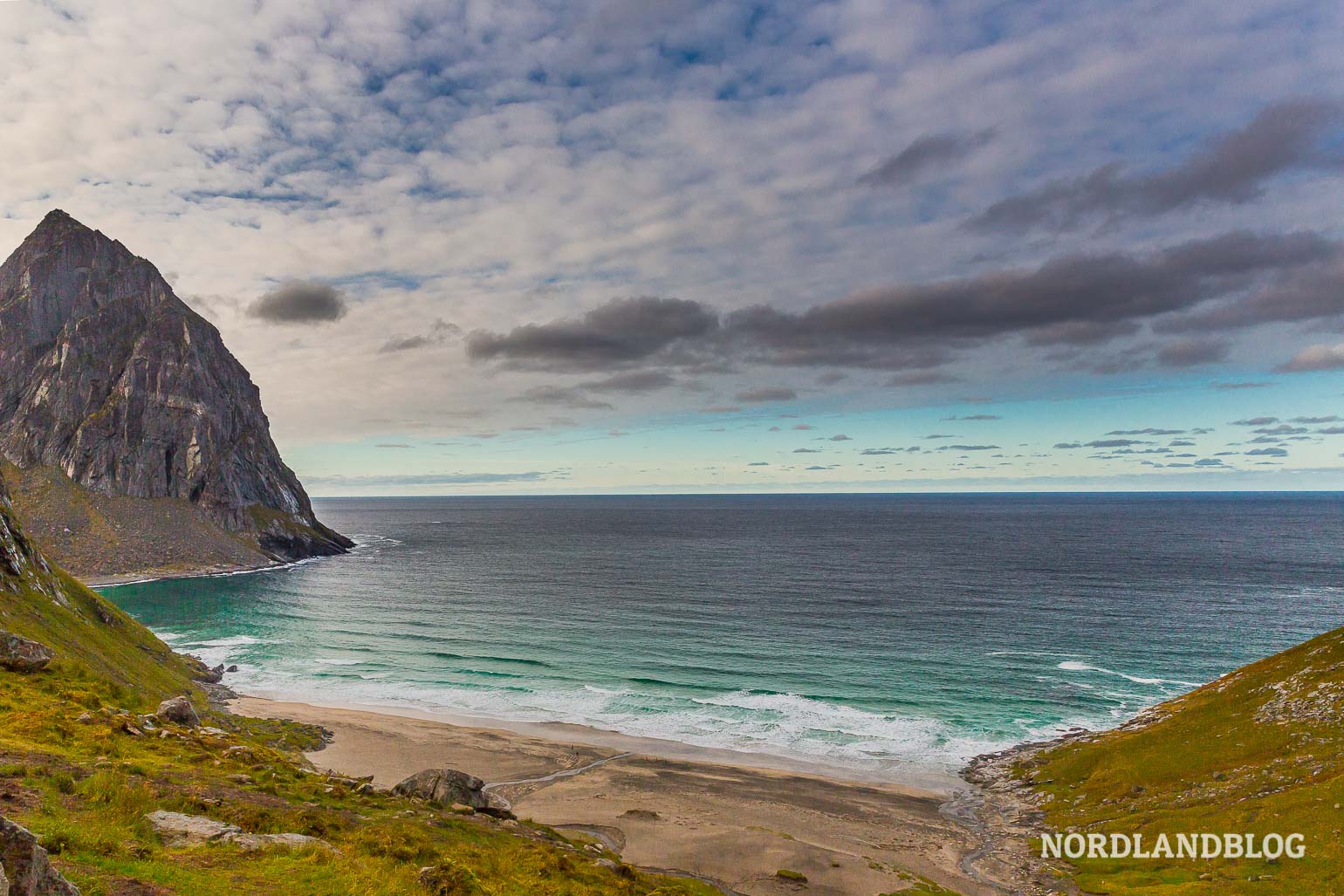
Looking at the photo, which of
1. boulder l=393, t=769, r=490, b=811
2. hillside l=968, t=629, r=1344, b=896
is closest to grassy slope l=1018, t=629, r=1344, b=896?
hillside l=968, t=629, r=1344, b=896

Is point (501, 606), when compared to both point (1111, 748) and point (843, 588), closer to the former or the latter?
point (843, 588)

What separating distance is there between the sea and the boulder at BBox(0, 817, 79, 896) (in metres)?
55.8

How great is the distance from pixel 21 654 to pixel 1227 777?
76345mm

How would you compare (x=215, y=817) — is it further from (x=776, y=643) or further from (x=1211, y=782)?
(x=776, y=643)

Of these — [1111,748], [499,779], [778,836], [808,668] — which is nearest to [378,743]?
[499,779]

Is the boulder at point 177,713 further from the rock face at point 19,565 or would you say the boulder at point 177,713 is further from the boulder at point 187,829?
the rock face at point 19,565

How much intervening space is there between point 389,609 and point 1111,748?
11429 cm

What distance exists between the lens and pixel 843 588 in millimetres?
138250

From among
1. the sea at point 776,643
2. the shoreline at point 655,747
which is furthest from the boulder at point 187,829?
the sea at point 776,643

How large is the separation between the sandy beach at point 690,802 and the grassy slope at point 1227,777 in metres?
9.00

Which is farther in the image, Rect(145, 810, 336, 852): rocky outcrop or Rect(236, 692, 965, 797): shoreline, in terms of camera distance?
Rect(236, 692, 965, 797): shoreline

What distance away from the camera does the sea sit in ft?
222

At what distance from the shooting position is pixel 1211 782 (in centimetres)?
4269

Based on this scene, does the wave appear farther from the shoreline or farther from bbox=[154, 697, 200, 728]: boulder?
bbox=[154, 697, 200, 728]: boulder
